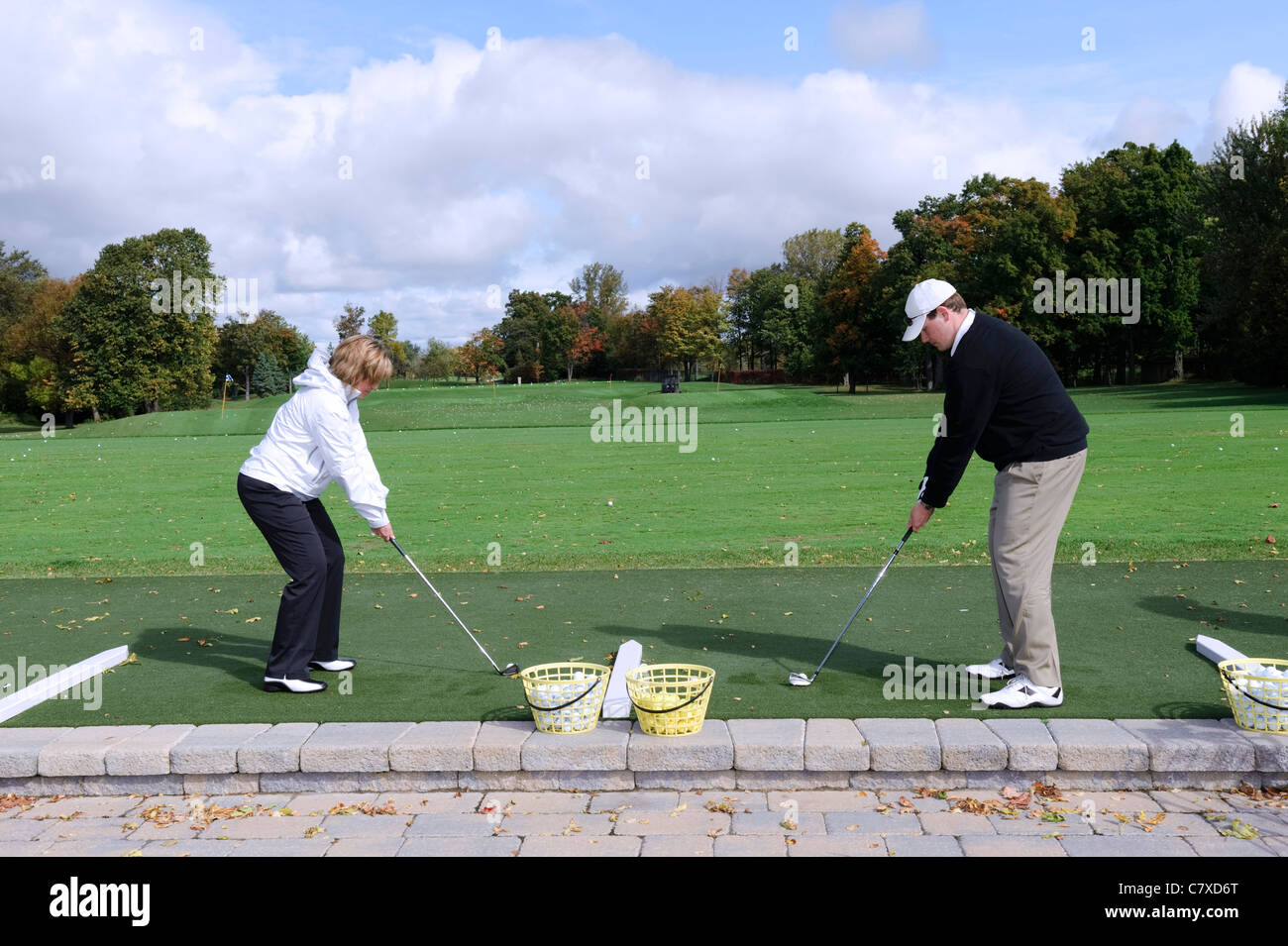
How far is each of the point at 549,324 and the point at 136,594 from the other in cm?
8871

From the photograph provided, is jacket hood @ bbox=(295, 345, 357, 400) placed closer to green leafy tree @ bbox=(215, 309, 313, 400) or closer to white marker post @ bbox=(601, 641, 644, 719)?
white marker post @ bbox=(601, 641, 644, 719)

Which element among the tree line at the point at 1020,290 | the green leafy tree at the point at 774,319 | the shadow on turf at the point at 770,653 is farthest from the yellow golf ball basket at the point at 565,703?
the green leafy tree at the point at 774,319

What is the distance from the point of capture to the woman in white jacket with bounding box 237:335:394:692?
19.2 feet

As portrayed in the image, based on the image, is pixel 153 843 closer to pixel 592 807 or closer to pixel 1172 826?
pixel 592 807

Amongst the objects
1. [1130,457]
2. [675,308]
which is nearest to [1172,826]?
[1130,457]

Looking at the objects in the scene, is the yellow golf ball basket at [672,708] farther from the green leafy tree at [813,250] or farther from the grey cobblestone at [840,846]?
the green leafy tree at [813,250]

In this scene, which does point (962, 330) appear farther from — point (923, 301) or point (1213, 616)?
point (1213, 616)

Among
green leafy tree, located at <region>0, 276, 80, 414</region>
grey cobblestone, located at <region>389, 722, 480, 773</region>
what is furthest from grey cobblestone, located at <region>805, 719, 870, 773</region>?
green leafy tree, located at <region>0, 276, 80, 414</region>

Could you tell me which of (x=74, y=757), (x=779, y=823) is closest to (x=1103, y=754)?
(x=779, y=823)

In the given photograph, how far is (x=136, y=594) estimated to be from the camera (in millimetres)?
8992

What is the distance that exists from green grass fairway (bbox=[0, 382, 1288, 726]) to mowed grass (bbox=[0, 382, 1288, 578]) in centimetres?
9

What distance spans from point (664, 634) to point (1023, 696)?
265 cm

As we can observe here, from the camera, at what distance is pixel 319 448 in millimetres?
5953

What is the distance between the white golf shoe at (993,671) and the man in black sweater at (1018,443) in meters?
0.23
